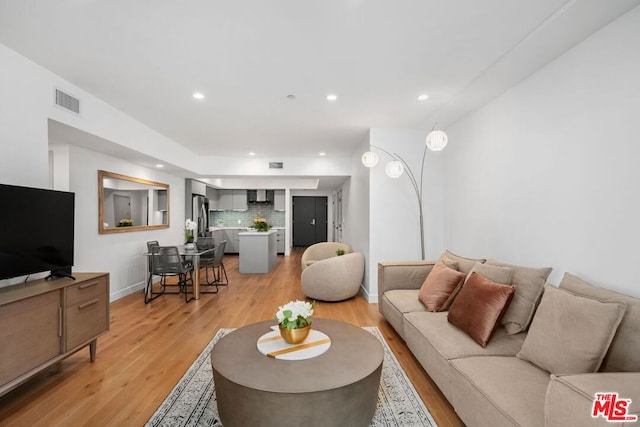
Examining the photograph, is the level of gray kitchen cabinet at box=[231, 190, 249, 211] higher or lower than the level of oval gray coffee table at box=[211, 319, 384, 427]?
higher

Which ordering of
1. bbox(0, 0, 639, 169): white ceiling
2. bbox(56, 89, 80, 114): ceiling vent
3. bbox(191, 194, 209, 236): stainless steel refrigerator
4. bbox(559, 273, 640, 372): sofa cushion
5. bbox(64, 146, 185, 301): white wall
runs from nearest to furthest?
bbox(559, 273, 640, 372): sofa cushion
bbox(0, 0, 639, 169): white ceiling
bbox(56, 89, 80, 114): ceiling vent
bbox(64, 146, 185, 301): white wall
bbox(191, 194, 209, 236): stainless steel refrigerator

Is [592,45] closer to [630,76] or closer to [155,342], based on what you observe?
[630,76]

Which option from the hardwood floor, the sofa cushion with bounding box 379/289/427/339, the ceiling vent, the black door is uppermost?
the ceiling vent

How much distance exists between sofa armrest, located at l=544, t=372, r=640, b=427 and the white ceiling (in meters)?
2.06

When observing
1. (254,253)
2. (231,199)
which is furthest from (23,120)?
(231,199)

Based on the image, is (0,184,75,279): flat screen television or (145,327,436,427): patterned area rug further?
(0,184,75,279): flat screen television

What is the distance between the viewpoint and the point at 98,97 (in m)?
3.25

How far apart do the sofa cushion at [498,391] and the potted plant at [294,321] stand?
3.26ft

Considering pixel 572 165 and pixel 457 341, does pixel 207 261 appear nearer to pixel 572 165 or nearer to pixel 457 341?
pixel 457 341

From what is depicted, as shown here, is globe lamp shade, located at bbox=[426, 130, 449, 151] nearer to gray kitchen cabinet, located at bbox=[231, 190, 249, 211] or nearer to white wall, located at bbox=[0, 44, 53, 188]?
white wall, located at bbox=[0, 44, 53, 188]

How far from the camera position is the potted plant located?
2000mm

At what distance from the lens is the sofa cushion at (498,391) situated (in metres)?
1.40

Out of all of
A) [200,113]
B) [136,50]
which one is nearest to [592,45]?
[136,50]

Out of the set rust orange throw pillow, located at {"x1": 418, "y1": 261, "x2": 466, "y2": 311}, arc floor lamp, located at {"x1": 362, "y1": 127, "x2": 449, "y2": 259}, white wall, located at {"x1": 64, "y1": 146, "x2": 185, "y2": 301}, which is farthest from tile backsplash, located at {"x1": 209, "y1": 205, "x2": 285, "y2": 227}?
rust orange throw pillow, located at {"x1": 418, "y1": 261, "x2": 466, "y2": 311}
